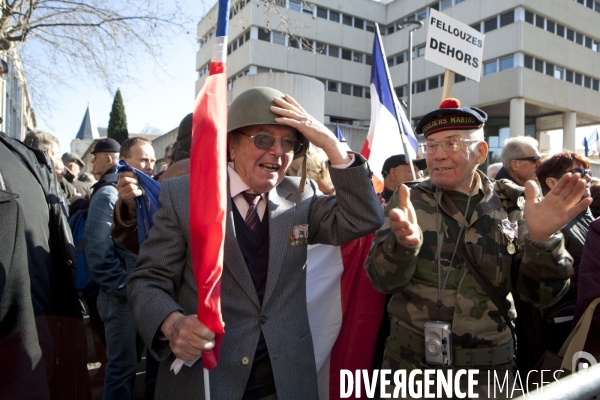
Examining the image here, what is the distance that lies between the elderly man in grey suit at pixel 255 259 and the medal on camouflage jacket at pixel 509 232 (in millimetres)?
780

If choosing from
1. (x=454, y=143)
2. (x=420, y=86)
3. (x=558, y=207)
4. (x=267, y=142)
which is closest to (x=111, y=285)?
(x=267, y=142)

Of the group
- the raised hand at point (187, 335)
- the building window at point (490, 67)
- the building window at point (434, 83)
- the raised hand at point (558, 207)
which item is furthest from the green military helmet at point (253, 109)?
the building window at point (434, 83)

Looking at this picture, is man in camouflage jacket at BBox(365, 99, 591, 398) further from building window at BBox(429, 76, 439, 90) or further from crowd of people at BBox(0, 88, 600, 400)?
building window at BBox(429, 76, 439, 90)

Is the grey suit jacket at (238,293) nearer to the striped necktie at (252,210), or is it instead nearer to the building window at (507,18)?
the striped necktie at (252,210)

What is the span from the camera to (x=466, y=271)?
2.38 meters

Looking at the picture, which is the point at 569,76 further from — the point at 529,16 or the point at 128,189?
the point at 128,189

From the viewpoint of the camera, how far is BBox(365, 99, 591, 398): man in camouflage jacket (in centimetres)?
215

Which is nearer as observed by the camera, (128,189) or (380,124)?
(128,189)

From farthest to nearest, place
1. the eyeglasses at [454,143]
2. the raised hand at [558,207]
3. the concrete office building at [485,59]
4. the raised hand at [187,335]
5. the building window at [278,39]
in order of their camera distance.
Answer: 1. the building window at [278,39]
2. the concrete office building at [485,59]
3. the eyeglasses at [454,143]
4. the raised hand at [558,207]
5. the raised hand at [187,335]

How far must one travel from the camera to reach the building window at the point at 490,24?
28.7 m

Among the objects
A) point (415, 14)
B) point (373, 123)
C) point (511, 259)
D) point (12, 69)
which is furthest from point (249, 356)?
point (415, 14)

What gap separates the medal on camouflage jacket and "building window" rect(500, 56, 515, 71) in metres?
28.7

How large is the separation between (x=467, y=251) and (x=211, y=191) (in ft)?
4.44

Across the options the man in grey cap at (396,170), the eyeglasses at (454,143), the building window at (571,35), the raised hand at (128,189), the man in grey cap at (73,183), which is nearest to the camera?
the eyeglasses at (454,143)
